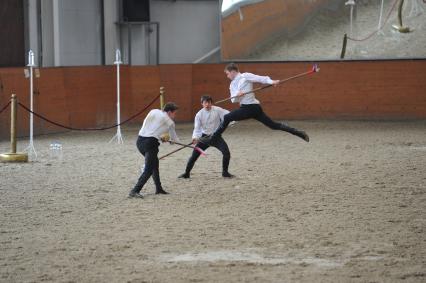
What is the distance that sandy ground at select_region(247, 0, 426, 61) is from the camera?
992 inches

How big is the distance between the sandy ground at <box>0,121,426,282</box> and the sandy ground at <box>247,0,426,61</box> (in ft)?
24.9

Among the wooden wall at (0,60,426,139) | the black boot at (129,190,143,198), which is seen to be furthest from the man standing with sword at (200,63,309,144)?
the wooden wall at (0,60,426,139)

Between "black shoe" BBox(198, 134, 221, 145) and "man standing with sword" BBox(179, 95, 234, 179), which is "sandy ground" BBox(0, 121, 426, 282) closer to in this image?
"man standing with sword" BBox(179, 95, 234, 179)

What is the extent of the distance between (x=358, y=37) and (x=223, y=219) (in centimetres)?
1601

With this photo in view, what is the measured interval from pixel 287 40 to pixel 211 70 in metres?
2.57

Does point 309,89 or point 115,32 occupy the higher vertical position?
point 115,32

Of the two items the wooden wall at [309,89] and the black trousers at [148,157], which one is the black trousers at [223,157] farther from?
the wooden wall at [309,89]

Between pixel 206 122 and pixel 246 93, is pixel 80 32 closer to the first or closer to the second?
pixel 246 93

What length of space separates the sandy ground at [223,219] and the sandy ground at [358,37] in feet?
24.9

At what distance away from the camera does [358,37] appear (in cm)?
2548

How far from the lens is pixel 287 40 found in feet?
85.2

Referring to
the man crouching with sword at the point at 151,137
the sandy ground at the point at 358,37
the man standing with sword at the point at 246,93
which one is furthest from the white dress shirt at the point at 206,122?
the sandy ground at the point at 358,37

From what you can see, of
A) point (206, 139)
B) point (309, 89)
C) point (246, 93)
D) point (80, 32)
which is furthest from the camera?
point (80, 32)

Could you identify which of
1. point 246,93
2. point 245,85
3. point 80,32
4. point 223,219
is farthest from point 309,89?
point 223,219
